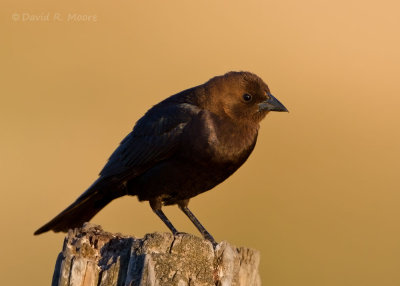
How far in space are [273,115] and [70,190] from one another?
323 centimetres

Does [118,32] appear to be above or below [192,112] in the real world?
above

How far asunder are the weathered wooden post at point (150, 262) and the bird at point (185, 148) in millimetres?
1859

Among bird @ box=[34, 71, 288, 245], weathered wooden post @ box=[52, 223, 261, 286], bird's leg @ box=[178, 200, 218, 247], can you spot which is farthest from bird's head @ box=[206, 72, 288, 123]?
weathered wooden post @ box=[52, 223, 261, 286]

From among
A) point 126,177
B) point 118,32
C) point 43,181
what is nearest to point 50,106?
point 43,181

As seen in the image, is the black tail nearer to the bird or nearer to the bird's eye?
the bird

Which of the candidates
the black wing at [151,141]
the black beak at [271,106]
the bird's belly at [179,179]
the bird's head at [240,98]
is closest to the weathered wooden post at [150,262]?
the bird's belly at [179,179]

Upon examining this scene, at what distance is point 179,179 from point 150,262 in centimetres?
238

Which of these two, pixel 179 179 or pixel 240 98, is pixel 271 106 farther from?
pixel 179 179

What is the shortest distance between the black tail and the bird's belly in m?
0.29

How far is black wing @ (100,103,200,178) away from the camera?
6.47 meters

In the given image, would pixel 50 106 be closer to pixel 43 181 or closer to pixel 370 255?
pixel 43 181

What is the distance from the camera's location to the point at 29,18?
12.4m

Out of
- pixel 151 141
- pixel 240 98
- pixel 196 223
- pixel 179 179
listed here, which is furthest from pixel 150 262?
pixel 196 223

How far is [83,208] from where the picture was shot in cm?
682
